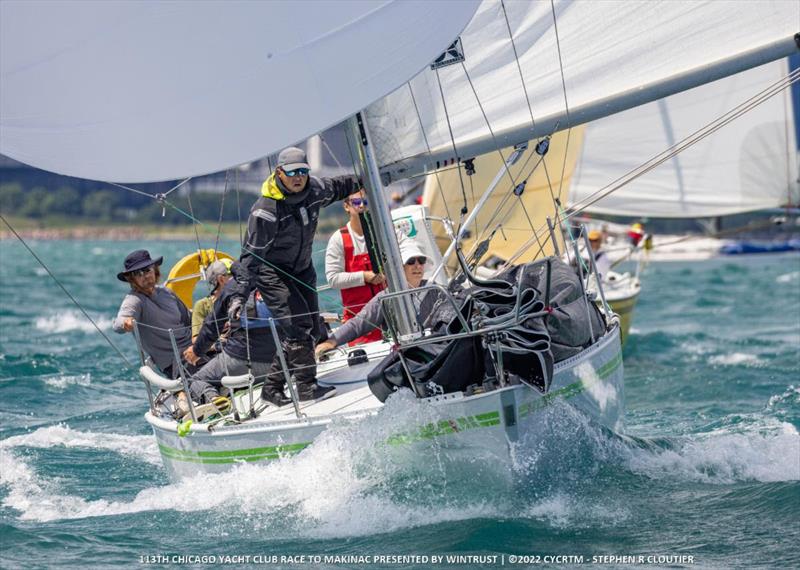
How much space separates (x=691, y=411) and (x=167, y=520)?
504 cm

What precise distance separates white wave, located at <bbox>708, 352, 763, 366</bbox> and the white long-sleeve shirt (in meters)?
5.82

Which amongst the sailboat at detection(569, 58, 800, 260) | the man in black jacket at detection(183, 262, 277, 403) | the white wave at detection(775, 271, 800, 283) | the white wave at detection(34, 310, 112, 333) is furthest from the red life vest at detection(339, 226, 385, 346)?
the white wave at detection(775, 271, 800, 283)

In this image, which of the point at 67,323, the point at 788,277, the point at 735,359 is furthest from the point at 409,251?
the point at 788,277

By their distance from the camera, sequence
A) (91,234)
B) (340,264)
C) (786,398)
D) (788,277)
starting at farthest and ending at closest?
(91,234)
(788,277)
(786,398)
(340,264)

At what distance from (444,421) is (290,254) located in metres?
1.54

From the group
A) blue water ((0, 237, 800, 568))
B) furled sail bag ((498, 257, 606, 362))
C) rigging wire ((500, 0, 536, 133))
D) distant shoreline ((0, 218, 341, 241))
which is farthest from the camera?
distant shoreline ((0, 218, 341, 241))

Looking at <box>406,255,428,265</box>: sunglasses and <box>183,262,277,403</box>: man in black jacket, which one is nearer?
<box>183,262,277,403</box>: man in black jacket

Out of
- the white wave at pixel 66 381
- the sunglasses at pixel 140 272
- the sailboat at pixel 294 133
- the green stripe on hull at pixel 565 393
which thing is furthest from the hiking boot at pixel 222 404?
the white wave at pixel 66 381

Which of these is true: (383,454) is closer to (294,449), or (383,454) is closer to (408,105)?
(294,449)

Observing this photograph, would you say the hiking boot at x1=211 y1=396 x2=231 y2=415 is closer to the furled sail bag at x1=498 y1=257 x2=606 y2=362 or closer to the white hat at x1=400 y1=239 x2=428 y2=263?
the white hat at x1=400 y1=239 x2=428 y2=263

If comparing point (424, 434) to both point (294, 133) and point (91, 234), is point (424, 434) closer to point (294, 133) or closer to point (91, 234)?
point (294, 133)

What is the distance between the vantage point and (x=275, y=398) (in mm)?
6891

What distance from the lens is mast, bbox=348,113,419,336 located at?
21.9ft

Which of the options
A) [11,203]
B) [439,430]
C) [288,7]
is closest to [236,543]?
[439,430]
